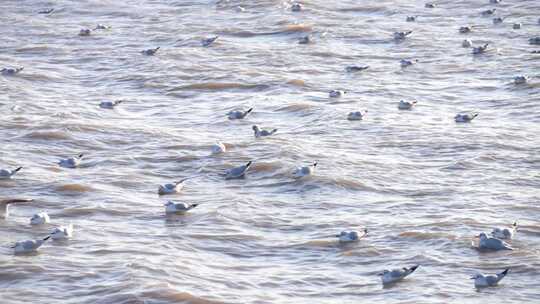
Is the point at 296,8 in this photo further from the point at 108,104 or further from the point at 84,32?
the point at 108,104

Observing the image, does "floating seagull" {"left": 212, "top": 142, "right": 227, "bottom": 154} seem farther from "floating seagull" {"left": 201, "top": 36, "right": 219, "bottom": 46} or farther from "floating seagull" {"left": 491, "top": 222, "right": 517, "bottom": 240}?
"floating seagull" {"left": 201, "top": 36, "right": 219, "bottom": 46}

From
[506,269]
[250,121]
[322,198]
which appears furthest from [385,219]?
[250,121]

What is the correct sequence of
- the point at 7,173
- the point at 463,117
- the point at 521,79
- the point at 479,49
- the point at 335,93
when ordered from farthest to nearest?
1. the point at 479,49
2. the point at 521,79
3. the point at 335,93
4. the point at 463,117
5. the point at 7,173

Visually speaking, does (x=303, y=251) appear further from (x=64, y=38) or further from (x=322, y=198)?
(x=64, y=38)

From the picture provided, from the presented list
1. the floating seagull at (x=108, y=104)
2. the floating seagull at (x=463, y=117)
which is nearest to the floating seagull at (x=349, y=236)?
the floating seagull at (x=463, y=117)

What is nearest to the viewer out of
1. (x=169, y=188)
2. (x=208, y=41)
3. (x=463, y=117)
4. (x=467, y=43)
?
(x=169, y=188)

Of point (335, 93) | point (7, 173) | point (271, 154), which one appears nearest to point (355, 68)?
point (335, 93)

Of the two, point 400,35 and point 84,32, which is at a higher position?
point 400,35

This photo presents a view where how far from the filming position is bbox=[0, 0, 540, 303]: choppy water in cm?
1368

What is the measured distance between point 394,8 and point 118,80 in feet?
32.1

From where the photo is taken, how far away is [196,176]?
1783 centimetres

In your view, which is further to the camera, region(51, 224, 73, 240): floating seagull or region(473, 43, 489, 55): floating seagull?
region(473, 43, 489, 55): floating seagull

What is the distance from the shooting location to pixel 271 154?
18750mm

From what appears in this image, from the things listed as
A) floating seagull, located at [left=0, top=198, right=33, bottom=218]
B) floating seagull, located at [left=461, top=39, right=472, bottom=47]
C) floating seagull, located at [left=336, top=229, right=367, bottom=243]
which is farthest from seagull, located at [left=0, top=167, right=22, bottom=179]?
floating seagull, located at [left=461, top=39, right=472, bottom=47]
